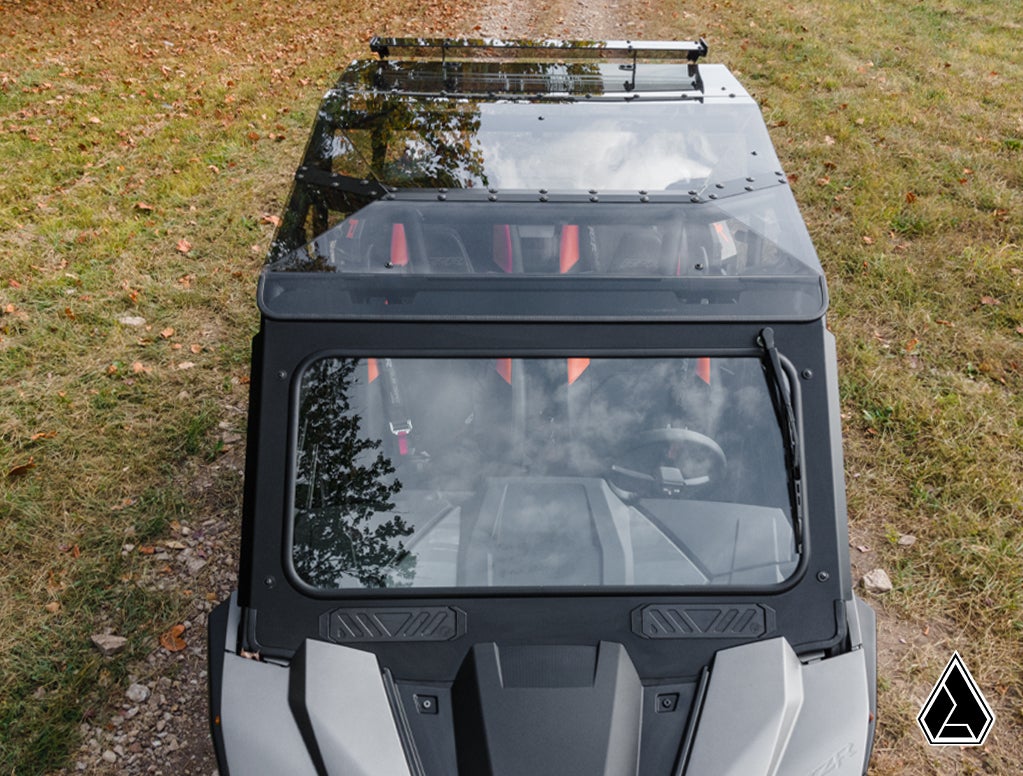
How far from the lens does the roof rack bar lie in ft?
10.9

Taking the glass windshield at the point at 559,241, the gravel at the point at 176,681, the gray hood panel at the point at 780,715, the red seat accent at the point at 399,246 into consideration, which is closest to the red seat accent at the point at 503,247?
the glass windshield at the point at 559,241

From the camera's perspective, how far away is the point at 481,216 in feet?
7.64

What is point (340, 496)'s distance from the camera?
6.97ft

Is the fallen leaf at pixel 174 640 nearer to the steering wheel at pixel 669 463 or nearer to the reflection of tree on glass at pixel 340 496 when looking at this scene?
the reflection of tree on glass at pixel 340 496

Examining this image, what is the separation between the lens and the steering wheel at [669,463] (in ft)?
7.09

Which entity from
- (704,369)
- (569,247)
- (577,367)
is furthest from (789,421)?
(569,247)

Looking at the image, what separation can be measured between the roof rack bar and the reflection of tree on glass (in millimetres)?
1847

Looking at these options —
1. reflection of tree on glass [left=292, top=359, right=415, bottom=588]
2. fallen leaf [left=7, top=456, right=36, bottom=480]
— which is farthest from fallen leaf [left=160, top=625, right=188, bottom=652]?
reflection of tree on glass [left=292, top=359, right=415, bottom=588]

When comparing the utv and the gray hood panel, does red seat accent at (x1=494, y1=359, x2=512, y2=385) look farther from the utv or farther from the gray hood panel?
the gray hood panel

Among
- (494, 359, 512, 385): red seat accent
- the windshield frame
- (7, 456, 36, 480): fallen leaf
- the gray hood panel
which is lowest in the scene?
(7, 456, 36, 480): fallen leaf

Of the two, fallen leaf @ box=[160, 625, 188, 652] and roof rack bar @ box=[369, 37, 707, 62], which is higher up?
roof rack bar @ box=[369, 37, 707, 62]

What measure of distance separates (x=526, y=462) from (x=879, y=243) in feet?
15.8

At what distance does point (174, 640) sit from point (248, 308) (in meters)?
2.56

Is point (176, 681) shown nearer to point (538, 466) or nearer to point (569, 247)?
point (538, 466)
